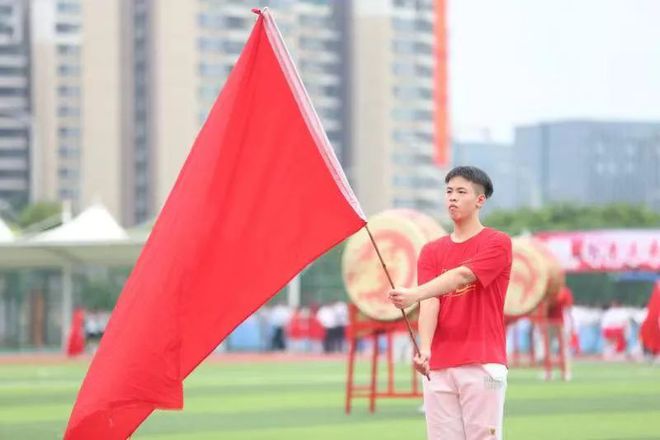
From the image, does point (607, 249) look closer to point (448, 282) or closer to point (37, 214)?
point (448, 282)

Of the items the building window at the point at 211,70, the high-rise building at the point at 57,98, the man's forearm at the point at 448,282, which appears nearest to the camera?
the man's forearm at the point at 448,282

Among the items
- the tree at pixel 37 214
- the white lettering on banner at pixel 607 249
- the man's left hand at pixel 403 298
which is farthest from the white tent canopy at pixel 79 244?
the tree at pixel 37 214

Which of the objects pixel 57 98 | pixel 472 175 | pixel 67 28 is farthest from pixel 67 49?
pixel 472 175

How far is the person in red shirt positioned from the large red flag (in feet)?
3.27

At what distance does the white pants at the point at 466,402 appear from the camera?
939 centimetres

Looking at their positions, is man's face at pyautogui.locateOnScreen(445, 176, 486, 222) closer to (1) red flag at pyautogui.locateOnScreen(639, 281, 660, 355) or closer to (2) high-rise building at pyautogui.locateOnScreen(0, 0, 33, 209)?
(1) red flag at pyautogui.locateOnScreen(639, 281, 660, 355)

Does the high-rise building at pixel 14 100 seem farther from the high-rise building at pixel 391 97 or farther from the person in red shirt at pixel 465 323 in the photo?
the person in red shirt at pixel 465 323

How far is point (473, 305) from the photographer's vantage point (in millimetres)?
9578

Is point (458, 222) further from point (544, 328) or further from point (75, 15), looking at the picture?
point (75, 15)

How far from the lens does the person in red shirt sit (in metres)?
9.42

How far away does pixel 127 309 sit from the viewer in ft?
34.3

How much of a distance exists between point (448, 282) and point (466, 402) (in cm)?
66

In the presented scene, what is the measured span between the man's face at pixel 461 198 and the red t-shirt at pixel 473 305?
155 mm

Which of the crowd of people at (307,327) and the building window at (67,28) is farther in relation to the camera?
the building window at (67,28)
